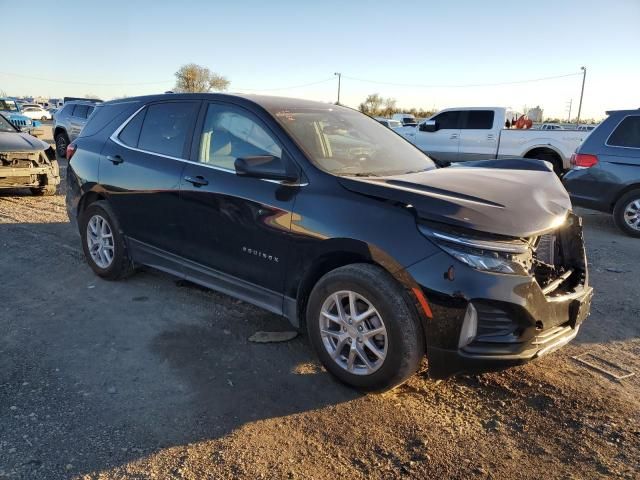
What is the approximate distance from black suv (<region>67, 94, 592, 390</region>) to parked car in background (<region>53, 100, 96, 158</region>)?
12.9 metres

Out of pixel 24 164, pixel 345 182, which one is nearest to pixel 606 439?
pixel 345 182

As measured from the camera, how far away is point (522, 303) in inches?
108

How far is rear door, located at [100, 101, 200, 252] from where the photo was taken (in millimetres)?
4223

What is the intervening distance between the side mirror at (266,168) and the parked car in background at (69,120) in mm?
14565

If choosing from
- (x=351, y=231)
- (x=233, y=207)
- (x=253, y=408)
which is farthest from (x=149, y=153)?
(x=253, y=408)

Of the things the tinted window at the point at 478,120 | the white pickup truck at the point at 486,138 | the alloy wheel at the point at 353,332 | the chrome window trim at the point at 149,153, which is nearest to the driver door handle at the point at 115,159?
the chrome window trim at the point at 149,153

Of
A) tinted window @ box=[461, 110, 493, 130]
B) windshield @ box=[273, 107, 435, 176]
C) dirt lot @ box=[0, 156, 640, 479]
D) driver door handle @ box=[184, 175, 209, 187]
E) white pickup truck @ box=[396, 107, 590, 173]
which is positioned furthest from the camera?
tinted window @ box=[461, 110, 493, 130]

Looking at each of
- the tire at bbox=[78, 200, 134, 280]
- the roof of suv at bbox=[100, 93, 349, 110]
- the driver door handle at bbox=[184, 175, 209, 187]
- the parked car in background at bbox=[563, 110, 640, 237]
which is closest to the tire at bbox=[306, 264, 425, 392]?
the driver door handle at bbox=[184, 175, 209, 187]

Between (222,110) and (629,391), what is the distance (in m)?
3.47

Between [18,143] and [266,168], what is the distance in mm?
7573

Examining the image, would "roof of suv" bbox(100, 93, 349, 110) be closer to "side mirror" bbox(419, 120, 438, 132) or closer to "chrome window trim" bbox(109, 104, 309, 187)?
"chrome window trim" bbox(109, 104, 309, 187)

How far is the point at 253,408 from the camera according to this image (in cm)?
303

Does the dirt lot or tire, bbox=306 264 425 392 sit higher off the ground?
tire, bbox=306 264 425 392

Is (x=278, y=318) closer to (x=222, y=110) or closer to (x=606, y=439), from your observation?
(x=222, y=110)
